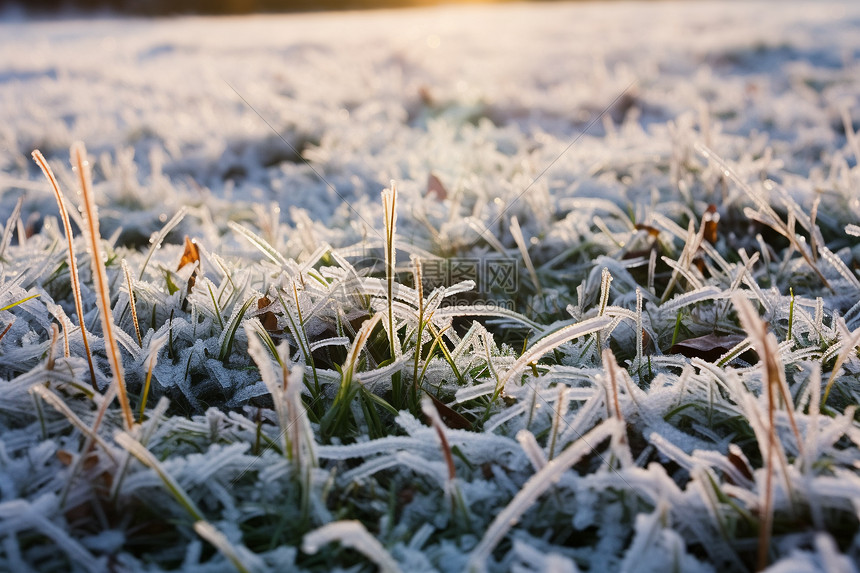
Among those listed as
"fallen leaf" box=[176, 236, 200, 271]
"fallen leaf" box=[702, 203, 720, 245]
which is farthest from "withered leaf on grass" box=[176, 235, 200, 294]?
"fallen leaf" box=[702, 203, 720, 245]

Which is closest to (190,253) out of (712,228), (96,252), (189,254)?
(189,254)

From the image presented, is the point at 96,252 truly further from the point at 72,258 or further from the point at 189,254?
the point at 189,254

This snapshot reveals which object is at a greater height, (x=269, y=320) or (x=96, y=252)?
(x=96, y=252)

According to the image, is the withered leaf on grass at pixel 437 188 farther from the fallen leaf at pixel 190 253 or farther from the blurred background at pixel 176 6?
the blurred background at pixel 176 6

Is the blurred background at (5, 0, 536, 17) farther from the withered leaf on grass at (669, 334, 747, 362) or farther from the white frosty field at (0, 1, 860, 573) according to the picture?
the withered leaf on grass at (669, 334, 747, 362)

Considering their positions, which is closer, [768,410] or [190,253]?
[768,410]

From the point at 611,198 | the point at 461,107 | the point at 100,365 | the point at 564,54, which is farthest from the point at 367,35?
the point at 100,365

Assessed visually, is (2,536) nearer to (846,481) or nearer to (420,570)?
(420,570)
